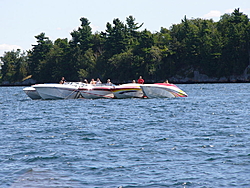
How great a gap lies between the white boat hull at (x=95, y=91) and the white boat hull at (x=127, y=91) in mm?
986

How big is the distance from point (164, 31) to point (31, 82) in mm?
53675

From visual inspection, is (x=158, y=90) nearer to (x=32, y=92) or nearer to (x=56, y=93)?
(x=56, y=93)

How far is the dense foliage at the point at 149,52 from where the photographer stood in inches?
4488

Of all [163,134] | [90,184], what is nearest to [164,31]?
[163,134]

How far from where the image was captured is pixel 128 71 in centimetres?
12575

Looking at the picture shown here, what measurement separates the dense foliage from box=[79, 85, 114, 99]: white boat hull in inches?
2874

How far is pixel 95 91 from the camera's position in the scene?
45.2 m

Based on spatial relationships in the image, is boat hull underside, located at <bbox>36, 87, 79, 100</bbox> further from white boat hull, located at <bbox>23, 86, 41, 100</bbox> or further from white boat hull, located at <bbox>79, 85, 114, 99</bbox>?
white boat hull, located at <bbox>23, 86, 41, 100</bbox>

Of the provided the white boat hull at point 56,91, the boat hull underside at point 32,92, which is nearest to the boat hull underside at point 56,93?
the white boat hull at point 56,91

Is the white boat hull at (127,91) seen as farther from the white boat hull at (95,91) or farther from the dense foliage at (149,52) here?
the dense foliage at (149,52)

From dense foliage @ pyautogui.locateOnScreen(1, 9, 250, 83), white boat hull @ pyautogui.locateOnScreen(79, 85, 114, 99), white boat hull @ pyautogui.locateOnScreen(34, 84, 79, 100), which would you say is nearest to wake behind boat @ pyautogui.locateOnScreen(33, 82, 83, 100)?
white boat hull @ pyautogui.locateOnScreen(34, 84, 79, 100)

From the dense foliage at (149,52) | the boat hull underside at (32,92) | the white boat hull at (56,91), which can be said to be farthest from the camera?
the dense foliage at (149,52)

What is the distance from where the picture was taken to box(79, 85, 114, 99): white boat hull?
45062 mm

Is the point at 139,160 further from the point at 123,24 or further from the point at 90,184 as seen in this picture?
the point at 123,24
